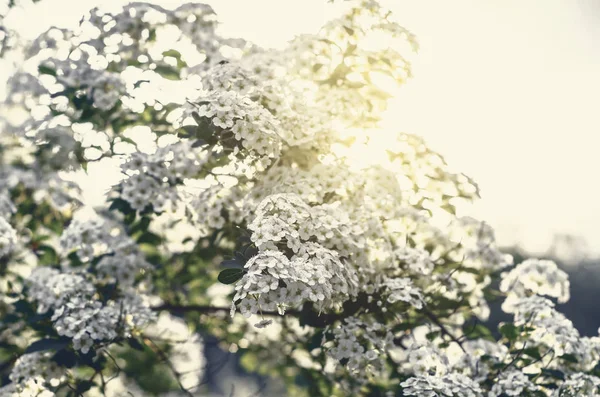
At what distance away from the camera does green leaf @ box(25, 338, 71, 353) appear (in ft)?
11.0

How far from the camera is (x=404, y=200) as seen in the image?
13.3ft

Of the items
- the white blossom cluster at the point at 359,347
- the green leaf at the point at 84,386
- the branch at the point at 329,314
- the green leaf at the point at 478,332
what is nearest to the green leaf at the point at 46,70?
the green leaf at the point at 84,386

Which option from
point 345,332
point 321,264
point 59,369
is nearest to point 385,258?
point 345,332

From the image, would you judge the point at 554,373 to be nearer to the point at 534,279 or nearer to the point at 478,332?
the point at 478,332

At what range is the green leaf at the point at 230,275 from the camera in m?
2.69

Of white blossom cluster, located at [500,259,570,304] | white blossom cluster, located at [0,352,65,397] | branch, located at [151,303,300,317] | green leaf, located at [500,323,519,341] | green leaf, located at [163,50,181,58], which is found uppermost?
green leaf, located at [163,50,181,58]

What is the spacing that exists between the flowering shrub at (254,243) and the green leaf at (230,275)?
0.64 feet

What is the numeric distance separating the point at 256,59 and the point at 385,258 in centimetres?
146

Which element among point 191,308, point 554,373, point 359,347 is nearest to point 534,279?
point 554,373

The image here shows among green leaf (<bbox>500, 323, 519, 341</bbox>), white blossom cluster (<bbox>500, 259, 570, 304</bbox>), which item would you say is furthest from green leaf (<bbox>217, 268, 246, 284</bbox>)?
white blossom cluster (<bbox>500, 259, 570, 304</bbox>)

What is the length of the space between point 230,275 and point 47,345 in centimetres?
133

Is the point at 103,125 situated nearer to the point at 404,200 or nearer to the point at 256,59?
the point at 256,59

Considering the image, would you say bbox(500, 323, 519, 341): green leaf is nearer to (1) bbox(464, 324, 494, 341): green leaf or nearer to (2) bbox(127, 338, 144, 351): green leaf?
(1) bbox(464, 324, 494, 341): green leaf

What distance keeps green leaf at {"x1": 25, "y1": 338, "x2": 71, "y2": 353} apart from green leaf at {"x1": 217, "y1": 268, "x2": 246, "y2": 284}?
4.17ft
